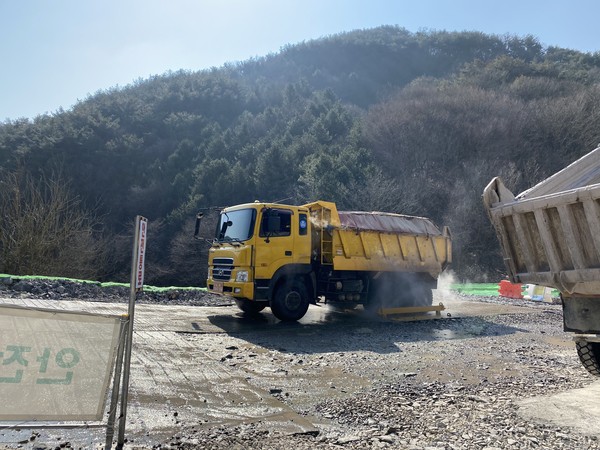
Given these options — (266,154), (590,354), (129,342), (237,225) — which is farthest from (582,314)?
(266,154)

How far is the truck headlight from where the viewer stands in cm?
1041

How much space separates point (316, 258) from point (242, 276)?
193 centimetres

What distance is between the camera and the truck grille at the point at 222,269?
35.3 feet

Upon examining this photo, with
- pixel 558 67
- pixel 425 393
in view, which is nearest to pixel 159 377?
pixel 425 393

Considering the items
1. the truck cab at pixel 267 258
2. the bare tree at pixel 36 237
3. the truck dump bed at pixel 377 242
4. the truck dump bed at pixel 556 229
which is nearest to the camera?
the truck dump bed at pixel 556 229

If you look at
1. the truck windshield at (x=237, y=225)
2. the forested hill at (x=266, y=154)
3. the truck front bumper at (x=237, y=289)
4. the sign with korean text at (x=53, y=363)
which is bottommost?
the sign with korean text at (x=53, y=363)

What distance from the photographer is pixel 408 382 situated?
6.24 m

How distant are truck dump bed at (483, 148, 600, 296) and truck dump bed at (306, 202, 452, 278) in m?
6.28

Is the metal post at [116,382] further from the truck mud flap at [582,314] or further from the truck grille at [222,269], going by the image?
the truck grille at [222,269]

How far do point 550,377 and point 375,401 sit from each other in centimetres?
273

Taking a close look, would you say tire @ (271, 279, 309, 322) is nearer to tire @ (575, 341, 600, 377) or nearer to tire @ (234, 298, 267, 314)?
tire @ (234, 298, 267, 314)

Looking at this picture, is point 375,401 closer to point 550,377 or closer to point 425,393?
point 425,393

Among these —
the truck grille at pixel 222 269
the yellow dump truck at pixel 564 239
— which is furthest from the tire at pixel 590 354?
the truck grille at pixel 222 269

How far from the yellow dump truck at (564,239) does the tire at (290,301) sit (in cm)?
630
